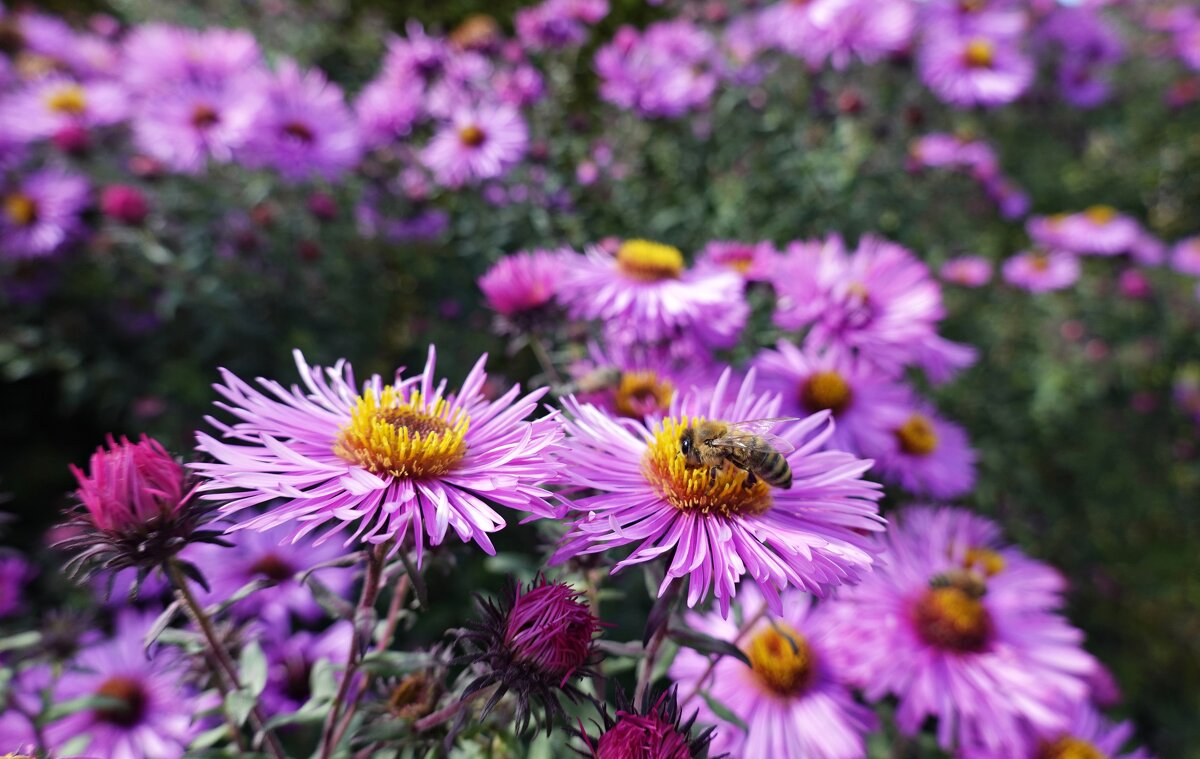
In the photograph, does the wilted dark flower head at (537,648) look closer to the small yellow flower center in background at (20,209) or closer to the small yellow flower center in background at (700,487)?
the small yellow flower center in background at (700,487)

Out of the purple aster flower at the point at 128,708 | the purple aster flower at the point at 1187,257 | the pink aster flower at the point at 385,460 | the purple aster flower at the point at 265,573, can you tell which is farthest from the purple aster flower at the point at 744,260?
the purple aster flower at the point at 1187,257

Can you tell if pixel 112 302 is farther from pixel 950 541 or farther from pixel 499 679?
pixel 950 541

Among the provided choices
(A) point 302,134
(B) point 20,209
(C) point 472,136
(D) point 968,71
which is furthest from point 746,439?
(D) point 968,71

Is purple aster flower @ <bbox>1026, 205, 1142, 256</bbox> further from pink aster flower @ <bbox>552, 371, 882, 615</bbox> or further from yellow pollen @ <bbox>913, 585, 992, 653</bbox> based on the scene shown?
pink aster flower @ <bbox>552, 371, 882, 615</bbox>

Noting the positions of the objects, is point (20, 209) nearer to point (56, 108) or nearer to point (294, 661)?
point (56, 108)

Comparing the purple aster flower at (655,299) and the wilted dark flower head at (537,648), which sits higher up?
the purple aster flower at (655,299)

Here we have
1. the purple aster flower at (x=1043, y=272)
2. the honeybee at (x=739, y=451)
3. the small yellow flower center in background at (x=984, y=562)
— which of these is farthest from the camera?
the purple aster flower at (x=1043, y=272)
